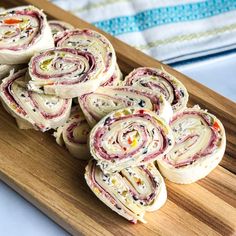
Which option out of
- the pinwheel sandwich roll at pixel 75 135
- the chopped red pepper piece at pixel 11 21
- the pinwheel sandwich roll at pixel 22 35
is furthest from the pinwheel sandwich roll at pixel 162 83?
the chopped red pepper piece at pixel 11 21

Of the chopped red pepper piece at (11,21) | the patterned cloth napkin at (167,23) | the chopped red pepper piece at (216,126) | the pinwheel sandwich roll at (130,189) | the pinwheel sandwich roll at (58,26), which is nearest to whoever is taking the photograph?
the pinwheel sandwich roll at (130,189)

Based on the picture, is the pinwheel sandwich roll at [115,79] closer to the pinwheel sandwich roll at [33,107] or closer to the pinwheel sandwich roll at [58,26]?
the pinwheel sandwich roll at [33,107]

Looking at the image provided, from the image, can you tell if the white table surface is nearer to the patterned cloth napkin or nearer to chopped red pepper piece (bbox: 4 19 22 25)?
chopped red pepper piece (bbox: 4 19 22 25)

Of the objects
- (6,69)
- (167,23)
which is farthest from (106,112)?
(167,23)

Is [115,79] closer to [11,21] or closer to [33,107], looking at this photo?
[33,107]

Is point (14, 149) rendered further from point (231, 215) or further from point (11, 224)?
point (231, 215)
